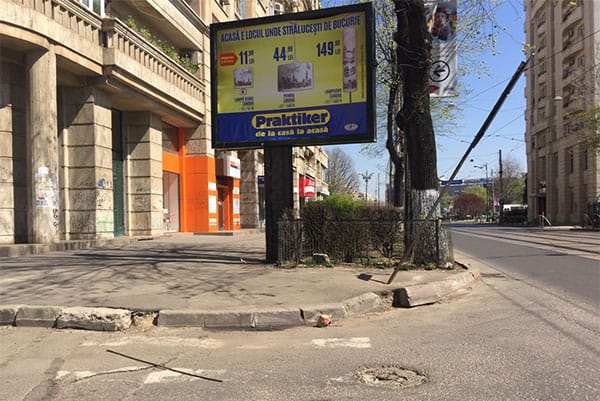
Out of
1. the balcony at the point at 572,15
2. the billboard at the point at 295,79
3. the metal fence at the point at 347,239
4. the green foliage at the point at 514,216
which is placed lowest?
the green foliage at the point at 514,216

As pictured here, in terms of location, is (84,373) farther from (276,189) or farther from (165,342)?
(276,189)

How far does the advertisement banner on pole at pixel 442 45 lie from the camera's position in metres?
13.1

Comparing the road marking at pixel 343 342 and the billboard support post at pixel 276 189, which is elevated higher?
the billboard support post at pixel 276 189

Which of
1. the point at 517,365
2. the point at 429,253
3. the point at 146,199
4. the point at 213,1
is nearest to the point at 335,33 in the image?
the point at 429,253

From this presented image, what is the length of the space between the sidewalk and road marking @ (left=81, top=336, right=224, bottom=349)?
486 mm

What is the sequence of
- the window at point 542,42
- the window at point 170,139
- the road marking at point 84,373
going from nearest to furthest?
the road marking at point 84,373 → the window at point 170,139 → the window at point 542,42

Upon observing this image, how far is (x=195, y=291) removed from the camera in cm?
770

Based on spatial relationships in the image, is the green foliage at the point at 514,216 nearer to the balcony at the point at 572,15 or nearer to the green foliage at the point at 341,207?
the balcony at the point at 572,15

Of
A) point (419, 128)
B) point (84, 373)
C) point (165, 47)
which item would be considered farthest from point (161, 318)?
point (165, 47)

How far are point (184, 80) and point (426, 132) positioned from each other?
14873 millimetres

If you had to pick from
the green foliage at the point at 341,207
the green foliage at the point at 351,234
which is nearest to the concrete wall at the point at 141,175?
the green foliage at the point at 341,207

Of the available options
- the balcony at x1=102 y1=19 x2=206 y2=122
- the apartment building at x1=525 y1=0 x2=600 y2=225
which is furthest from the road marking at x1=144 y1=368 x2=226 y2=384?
the apartment building at x1=525 y1=0 x2=600 y2=225

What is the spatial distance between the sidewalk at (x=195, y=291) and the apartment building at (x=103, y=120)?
3.44 m

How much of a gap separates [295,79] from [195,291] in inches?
211
